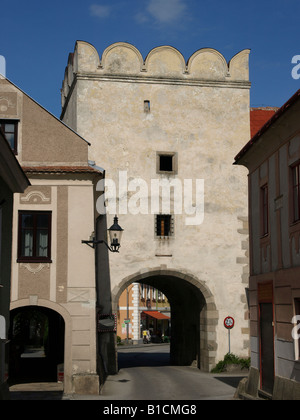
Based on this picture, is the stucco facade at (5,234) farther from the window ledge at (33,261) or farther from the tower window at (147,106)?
the tower window at (147,106)

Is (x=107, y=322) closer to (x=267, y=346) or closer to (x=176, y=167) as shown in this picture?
(x=176, y=167)

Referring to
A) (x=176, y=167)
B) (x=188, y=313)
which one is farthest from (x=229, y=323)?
(x=176, y=167)

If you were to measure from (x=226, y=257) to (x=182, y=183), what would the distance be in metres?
3.61

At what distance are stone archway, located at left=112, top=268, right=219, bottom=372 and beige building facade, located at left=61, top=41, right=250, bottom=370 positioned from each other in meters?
0.06

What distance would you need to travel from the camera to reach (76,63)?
2781cm

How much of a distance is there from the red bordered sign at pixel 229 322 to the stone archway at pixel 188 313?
1.41 feet

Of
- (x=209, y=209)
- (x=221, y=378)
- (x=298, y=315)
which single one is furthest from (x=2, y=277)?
(x=209, y=209)

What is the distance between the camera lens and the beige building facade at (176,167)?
2650cm

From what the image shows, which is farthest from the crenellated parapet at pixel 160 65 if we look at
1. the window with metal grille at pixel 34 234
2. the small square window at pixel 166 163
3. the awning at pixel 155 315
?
the awning at pixel 155 315

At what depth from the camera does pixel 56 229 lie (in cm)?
1978

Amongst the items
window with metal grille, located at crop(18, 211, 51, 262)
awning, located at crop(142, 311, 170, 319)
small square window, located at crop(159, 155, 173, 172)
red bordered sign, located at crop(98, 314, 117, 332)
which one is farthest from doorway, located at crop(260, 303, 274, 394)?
awning, located at crop(142, 311, 170, 319)

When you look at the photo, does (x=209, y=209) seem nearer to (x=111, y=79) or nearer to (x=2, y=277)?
(x=111, y=79)

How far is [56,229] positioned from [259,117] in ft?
46.6

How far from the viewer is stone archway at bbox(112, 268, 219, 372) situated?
86.7 feet
